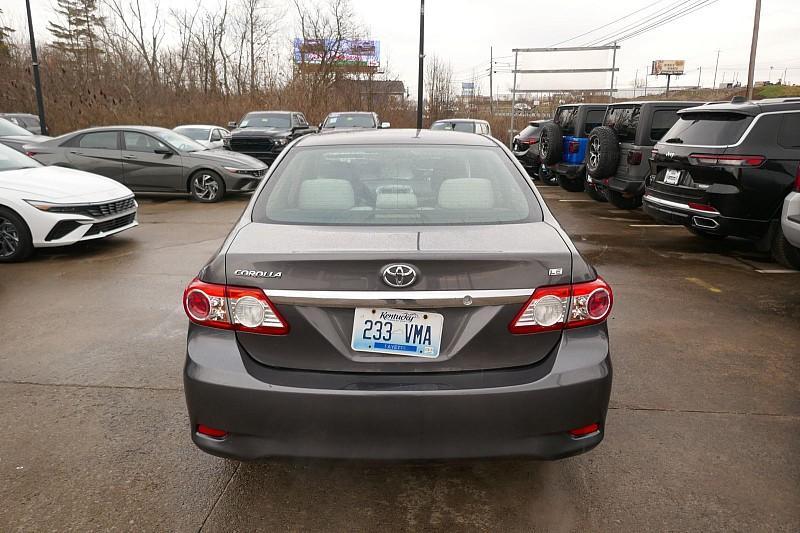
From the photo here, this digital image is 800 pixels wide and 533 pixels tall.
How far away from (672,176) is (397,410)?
641 centimetres

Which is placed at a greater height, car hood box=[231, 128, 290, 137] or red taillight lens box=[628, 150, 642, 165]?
car hood box=[231, 128, 290, 137]

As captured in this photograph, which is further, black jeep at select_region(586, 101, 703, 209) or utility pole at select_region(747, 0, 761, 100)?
utility pole at select_region(747, 0, 761, 100)

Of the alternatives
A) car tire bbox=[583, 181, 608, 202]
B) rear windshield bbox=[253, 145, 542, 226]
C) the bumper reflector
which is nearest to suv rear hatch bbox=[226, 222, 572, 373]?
the bumper reflector

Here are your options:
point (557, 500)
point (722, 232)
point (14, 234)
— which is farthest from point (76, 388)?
point (722, 232)

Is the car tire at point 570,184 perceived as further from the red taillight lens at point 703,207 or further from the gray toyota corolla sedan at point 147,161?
Result: the gray toyota corolla sedan at point 147,161

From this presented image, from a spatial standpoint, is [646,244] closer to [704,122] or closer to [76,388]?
[704,122]

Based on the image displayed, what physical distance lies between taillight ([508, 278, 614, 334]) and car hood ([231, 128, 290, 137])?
48.8 ft

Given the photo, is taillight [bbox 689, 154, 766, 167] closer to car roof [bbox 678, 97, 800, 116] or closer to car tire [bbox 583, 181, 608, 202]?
car roof [bbox 678, 97, 800, 116]

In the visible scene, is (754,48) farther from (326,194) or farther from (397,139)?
(326,194)

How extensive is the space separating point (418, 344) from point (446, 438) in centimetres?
35

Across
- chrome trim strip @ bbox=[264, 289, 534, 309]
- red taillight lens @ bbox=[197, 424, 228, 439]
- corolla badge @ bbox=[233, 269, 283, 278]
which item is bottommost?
red taillight lens @ bbox=[197, 424, 228, 439]

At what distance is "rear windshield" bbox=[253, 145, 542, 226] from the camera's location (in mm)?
2703

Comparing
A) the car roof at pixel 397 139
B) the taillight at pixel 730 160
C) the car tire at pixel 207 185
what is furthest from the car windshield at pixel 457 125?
the car roof at pixel 397 139

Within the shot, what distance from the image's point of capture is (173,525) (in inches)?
A: 97.0
